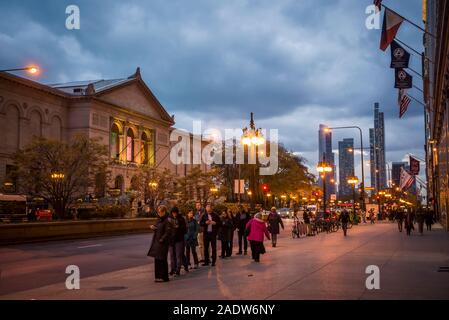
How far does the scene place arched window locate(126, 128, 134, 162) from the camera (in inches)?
3073

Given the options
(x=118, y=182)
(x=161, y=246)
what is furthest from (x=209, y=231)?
(x=118, y=182)

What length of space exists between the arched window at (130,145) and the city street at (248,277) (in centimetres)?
5755

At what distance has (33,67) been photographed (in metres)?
26.2

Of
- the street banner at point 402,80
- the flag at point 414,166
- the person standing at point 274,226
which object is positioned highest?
the street banner at point 402,80

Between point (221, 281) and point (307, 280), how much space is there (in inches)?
81.4

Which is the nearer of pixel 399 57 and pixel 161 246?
pixel 161 246

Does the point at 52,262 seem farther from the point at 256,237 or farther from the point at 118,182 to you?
the point at 118,182

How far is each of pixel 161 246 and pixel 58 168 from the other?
28330 millimetres

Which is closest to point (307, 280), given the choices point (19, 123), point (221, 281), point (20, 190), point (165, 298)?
point (221, 281)

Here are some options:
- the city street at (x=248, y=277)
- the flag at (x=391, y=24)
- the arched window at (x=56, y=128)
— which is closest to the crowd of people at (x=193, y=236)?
the city street at (x=248, y=277)

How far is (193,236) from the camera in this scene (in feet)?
53.2

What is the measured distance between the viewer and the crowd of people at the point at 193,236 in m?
13.0

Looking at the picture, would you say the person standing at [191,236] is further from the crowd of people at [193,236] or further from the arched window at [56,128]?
the arched window at [56,128]

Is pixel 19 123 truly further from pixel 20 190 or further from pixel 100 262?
pixel 100 262
